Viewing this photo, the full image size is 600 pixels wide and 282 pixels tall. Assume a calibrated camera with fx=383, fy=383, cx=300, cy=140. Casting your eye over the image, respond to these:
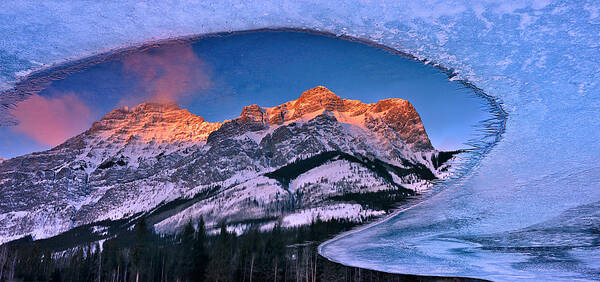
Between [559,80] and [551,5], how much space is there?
69 cm

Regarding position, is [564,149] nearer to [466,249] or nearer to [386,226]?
[386,226]

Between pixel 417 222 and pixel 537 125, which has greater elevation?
pixel 537 125

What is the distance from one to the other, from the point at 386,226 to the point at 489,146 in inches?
95.2

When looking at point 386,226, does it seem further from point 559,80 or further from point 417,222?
point 559,80

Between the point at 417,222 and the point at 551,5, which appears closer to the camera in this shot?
the point at 551,5

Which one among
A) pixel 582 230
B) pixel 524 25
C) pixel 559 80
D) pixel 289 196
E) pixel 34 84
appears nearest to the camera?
pixel 524 25

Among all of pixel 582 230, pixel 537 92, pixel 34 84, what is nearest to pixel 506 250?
pixel 582 230

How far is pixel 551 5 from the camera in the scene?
8.02 ft

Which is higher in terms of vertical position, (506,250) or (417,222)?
(417,222)

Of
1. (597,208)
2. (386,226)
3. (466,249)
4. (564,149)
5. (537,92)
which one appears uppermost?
(537,92)

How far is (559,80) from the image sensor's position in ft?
9.46

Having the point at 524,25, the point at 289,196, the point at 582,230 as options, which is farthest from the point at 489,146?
the point at 289,196

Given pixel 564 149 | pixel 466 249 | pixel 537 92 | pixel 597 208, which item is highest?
pixel 537 92

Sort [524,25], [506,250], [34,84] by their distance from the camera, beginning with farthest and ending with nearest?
1. [506,250]
2. [34,84]
3. [524,25]
